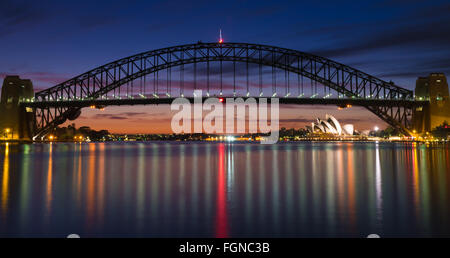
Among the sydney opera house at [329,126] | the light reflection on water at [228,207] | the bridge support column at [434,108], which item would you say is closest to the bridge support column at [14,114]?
the light reflection on water at [228,207]

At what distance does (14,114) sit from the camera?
81500 mm

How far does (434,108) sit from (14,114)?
253 feet

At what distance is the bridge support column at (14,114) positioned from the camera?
266ft

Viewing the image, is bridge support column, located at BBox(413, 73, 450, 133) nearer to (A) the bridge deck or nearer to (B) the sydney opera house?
(A) the bridge deck

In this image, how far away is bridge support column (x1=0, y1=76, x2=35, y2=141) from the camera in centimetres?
8109

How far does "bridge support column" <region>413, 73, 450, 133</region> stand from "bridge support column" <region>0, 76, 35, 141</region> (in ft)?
239

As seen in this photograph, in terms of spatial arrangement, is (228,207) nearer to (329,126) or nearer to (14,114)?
(14,114)

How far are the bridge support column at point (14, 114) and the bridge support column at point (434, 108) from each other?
7280 cm

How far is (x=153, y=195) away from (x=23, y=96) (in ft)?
267

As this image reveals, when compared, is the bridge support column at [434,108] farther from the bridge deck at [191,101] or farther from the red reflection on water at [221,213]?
the red reflection on water at [221,213]

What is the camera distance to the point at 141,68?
79.2m
